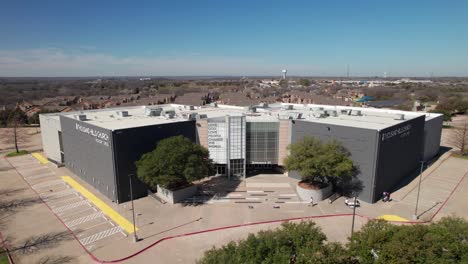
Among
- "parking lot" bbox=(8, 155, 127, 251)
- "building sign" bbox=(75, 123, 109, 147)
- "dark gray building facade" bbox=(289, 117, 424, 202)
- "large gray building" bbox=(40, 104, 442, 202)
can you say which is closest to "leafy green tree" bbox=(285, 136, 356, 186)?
"dark gray building facade" bbox=(289, 117, 424, 202)

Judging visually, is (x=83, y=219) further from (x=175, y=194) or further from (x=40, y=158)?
(x=40, y=158)

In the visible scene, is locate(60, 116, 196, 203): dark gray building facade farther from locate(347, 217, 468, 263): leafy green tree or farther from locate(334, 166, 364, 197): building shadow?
locate(347, 217, 468, 263): leafy green tree

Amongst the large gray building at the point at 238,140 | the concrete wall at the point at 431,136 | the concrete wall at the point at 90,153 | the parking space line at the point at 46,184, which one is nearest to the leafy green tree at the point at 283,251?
the large gray building at the point at 238,140

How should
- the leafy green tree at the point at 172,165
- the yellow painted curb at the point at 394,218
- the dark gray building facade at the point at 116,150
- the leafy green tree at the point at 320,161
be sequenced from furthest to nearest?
the dark gray building facade at the point at 116,150 → the leafy green tree at the point at 320,161 → the leafy green tree at the point at 172,165 → the yellow painted curb at the point at 394,218

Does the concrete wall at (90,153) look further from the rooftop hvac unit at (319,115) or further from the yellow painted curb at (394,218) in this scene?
the yellow painted curb at (394,218)

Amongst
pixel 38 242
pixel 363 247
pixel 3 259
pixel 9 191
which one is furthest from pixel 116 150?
pixel 363 247


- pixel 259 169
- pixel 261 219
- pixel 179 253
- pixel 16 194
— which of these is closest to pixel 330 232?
pixel 261 219
